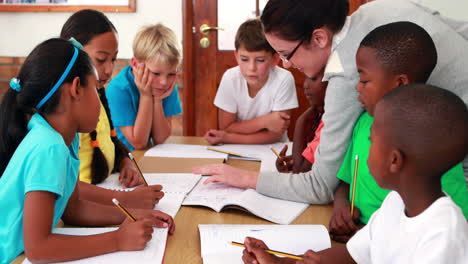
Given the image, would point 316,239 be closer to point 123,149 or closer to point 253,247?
point 253,247

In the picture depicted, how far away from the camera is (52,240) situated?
3.20ft

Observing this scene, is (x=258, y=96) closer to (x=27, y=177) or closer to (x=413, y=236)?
(x=27, y=177)

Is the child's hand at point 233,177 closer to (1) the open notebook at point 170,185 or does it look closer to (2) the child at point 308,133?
(1) the open notebook at point 170,185

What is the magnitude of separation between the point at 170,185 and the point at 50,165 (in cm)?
51

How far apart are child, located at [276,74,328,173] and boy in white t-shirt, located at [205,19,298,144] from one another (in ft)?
0.94

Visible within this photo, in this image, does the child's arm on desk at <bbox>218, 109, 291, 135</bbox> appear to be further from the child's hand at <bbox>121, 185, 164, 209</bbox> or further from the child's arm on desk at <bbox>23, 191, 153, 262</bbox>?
the child's arm on desk at <bbox>23, 191, 153, 262</bbox>

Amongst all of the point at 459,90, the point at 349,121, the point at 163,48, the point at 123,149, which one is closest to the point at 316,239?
the point at 349,121

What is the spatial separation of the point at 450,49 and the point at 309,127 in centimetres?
65

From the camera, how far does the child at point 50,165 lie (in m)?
0.98

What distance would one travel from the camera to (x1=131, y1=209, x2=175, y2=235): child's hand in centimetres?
114

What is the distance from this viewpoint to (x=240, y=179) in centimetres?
142

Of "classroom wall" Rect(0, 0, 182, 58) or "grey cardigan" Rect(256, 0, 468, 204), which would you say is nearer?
"grey cardigan" Rect(256, 0, 468, 204)

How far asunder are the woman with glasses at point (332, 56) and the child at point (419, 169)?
0.39 metres

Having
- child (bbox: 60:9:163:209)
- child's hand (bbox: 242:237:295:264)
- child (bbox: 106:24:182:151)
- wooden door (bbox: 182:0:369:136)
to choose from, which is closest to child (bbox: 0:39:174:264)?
child's hand (bbox: 242:237:295:264)
